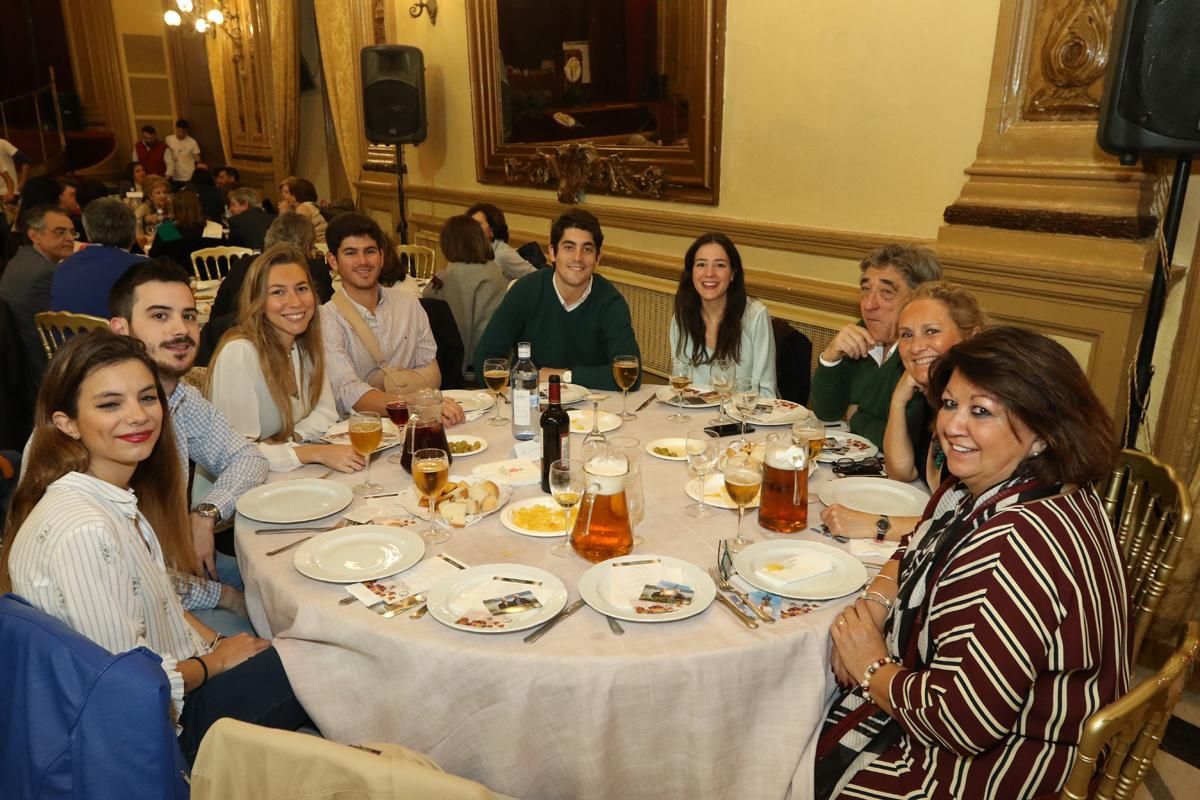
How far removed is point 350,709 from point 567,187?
4.46 meters

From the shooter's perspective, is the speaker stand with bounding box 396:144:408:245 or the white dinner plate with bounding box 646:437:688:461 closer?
the white dinner plate with bounding box 646:437:688:461

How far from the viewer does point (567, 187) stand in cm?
542

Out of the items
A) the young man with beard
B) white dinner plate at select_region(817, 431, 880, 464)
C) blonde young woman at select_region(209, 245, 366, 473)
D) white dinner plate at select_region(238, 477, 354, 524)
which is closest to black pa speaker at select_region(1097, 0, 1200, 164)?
white dinner plate at select_region(817, 431, 880, 464)

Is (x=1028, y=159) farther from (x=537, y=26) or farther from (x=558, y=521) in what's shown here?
(x=537, y=26)

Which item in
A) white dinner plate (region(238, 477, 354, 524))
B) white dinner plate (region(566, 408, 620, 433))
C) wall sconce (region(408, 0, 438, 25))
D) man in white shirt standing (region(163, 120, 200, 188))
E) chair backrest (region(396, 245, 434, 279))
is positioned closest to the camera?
white dinner plate (region(238, 477, 354, 524))

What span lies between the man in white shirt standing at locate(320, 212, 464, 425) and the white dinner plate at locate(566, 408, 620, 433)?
0.78 meters

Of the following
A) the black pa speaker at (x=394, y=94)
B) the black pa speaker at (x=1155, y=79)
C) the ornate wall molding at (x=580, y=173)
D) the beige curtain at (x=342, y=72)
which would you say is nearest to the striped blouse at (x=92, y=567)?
the black pa speaker at (x=1155, y=79)

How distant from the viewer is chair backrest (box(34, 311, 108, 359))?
334 centimetres

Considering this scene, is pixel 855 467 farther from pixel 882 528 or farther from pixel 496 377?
pixel 496 377

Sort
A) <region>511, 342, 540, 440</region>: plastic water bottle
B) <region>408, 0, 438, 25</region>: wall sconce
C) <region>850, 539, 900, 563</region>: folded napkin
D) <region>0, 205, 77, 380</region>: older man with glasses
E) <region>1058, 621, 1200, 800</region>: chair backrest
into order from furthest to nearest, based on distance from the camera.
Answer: <region>408, 0, 438, 25</region>: wall sconce, <region>0, 205, 77, 380</region>: older man with glasses, <region>511, 342, 540, 440</region>: plastic water bottle, <region>850, 539, 900, 563</region>: folded napkin, <region>1058, 621, 1200, 800</region>: chair backrest

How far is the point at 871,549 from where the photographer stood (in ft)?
5.43

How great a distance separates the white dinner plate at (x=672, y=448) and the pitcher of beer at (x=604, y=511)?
1.69 ft

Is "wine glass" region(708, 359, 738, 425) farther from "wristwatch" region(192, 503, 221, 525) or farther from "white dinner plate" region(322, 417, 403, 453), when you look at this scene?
"wristwatch" region(192, 503, 221, 525)

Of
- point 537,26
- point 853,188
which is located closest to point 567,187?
point 537,26
